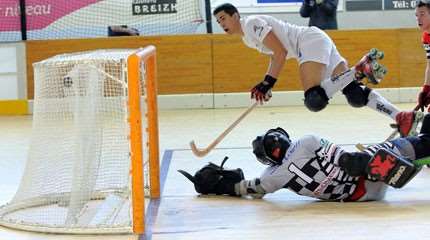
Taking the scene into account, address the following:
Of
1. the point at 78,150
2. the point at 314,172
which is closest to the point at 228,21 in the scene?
the point at 314,172

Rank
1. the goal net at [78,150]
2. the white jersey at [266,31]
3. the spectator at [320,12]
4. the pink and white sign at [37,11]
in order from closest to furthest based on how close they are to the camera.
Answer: the goal net at [78,150]
the white jersey at [266,31]
the spectator at [320,12]
the pink and white sign at [37,11]

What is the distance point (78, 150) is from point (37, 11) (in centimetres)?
597

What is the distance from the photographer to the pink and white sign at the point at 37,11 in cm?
848

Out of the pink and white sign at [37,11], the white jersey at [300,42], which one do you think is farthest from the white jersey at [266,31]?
the pink and white sign at [37,11]

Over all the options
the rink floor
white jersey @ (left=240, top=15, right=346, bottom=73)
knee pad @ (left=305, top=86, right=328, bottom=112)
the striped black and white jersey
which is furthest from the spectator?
the striped black and white jersey

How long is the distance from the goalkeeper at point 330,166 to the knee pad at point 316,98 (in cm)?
87

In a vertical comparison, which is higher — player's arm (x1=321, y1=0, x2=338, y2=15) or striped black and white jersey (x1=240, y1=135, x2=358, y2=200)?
player's arm (x1=321, y1=0, x2=338, y2=15)

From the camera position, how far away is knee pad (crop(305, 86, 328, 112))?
4.19m

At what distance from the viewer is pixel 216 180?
347cm

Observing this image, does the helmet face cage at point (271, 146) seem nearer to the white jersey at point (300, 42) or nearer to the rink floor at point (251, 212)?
the rink floor at point (251, 212)

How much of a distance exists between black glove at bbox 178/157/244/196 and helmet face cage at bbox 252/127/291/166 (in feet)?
0.66

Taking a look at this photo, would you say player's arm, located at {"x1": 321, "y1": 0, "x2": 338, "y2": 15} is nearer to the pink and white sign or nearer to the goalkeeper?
the pink and white sign

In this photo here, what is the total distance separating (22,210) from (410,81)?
598 cm

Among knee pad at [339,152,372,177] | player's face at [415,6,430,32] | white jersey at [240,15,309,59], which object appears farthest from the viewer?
white jersey at [240,15,309,59]
